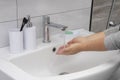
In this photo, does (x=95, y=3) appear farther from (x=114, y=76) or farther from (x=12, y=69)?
(x=12, y=69)

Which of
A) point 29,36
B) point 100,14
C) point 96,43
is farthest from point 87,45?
point 100,14

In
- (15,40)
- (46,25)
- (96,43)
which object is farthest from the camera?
(46,25)

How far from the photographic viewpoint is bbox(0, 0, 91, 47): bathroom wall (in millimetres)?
1143

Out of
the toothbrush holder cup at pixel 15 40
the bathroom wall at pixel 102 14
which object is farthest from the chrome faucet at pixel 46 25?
the bathroom wall at pixel 102 14

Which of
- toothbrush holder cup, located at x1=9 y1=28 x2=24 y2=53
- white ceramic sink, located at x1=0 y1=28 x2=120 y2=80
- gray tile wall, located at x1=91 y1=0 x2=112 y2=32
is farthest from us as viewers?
gray tile wall, located at x1=91 y1=0 x2=112 y2=32

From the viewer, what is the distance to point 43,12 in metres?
1.28

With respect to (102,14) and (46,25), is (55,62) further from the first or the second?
(102,14)

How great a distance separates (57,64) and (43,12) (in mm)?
297

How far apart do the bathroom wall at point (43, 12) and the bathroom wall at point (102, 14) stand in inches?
2.0

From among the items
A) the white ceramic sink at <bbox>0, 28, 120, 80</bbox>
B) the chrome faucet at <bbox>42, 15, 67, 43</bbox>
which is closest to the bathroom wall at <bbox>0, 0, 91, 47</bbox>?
the chrome faucet at <bbox>42, 15, 67, 43</bbox>

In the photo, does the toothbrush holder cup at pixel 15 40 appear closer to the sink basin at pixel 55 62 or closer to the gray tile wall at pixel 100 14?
the sink basin at pixel 55 62

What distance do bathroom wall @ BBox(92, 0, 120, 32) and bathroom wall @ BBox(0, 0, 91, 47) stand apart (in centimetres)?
5

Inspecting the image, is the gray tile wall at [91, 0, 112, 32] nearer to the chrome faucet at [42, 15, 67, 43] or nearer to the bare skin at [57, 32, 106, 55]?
the chrome faucet at [42, 15, 67, 43]

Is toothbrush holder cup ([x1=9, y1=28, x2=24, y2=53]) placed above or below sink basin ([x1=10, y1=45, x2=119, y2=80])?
above
